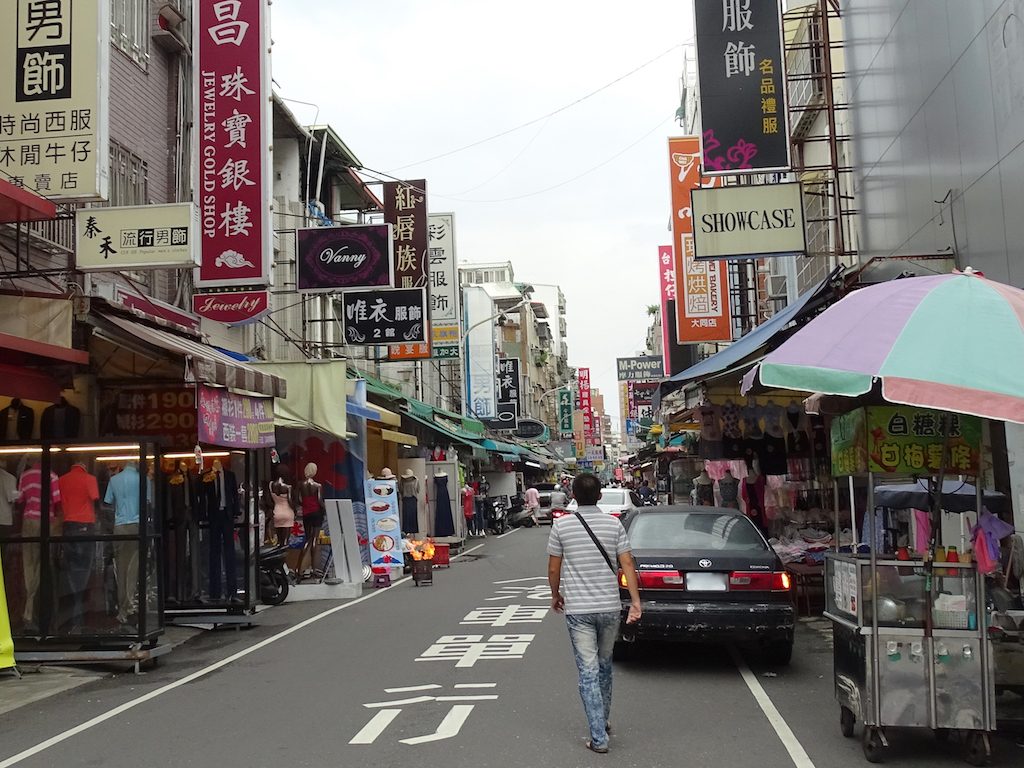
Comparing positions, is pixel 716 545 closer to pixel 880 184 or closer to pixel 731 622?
pixel 731 622

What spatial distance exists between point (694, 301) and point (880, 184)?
35.1 feet

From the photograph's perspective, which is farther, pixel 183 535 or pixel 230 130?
pixel 230 130

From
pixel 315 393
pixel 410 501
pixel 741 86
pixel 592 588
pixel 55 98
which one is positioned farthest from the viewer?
pixel 410 501

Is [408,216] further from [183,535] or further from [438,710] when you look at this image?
[438,710]

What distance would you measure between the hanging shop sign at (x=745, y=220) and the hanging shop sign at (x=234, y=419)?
613cm

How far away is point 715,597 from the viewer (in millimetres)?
9016

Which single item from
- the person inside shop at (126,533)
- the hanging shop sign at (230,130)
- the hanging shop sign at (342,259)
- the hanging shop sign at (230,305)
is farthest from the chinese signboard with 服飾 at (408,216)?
the person inside shop at (126,533)

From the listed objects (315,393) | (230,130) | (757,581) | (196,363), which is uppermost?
(230,130)

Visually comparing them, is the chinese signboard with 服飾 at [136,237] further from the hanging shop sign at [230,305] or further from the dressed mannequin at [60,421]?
the hanging shop sign at [230,305]

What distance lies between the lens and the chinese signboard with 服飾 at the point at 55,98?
11.1 meters

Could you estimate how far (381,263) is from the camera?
18734 mm

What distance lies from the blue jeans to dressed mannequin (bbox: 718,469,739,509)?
41.9 ft

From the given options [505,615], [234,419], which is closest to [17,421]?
[234,419]

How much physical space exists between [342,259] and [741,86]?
316 inches
